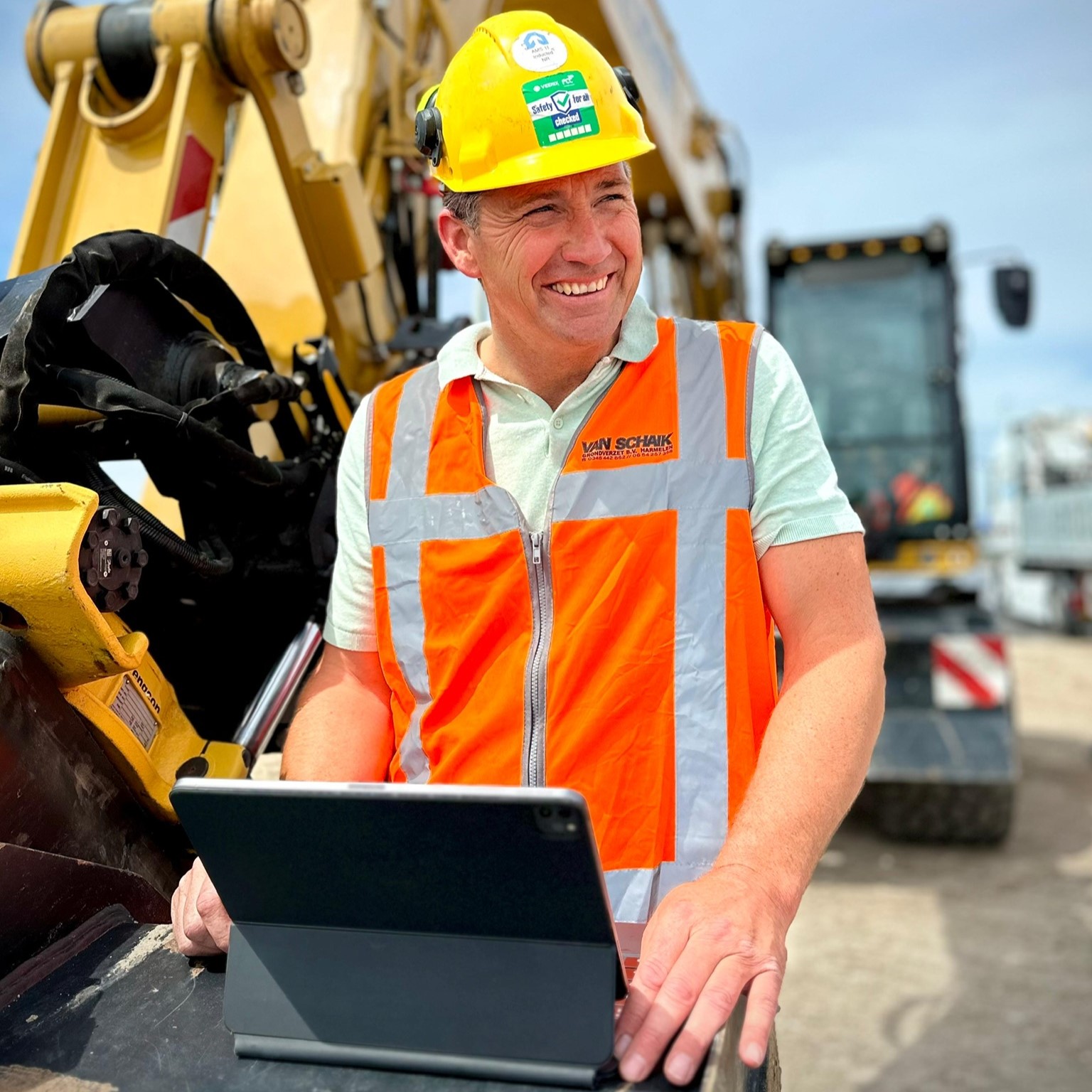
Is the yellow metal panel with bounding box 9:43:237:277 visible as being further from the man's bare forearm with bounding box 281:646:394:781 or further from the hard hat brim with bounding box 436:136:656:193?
the man's bare forearm with bounding box 281:646:394:781

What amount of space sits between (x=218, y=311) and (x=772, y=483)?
107cm

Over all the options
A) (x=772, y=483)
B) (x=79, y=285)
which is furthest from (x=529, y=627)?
(x=79, y=285)

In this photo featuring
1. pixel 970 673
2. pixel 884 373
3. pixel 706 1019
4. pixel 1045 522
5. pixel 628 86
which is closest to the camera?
pixel 706 1019

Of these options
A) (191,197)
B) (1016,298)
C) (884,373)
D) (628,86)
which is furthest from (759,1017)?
(1016,298)

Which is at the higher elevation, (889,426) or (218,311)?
(218,311)

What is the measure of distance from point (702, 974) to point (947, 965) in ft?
12.9

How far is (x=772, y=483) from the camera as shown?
172 centimetres

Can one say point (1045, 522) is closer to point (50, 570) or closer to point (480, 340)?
point (480, 340)

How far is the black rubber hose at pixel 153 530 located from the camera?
1758 millimetres

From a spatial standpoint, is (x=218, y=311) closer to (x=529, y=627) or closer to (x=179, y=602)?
(x=179, y=602)

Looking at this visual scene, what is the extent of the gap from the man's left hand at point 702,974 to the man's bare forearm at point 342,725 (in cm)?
69

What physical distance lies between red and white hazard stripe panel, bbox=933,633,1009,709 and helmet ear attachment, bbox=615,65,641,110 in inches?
169

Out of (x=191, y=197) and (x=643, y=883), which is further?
(x=191, y=197)

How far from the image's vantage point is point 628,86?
2.02m
